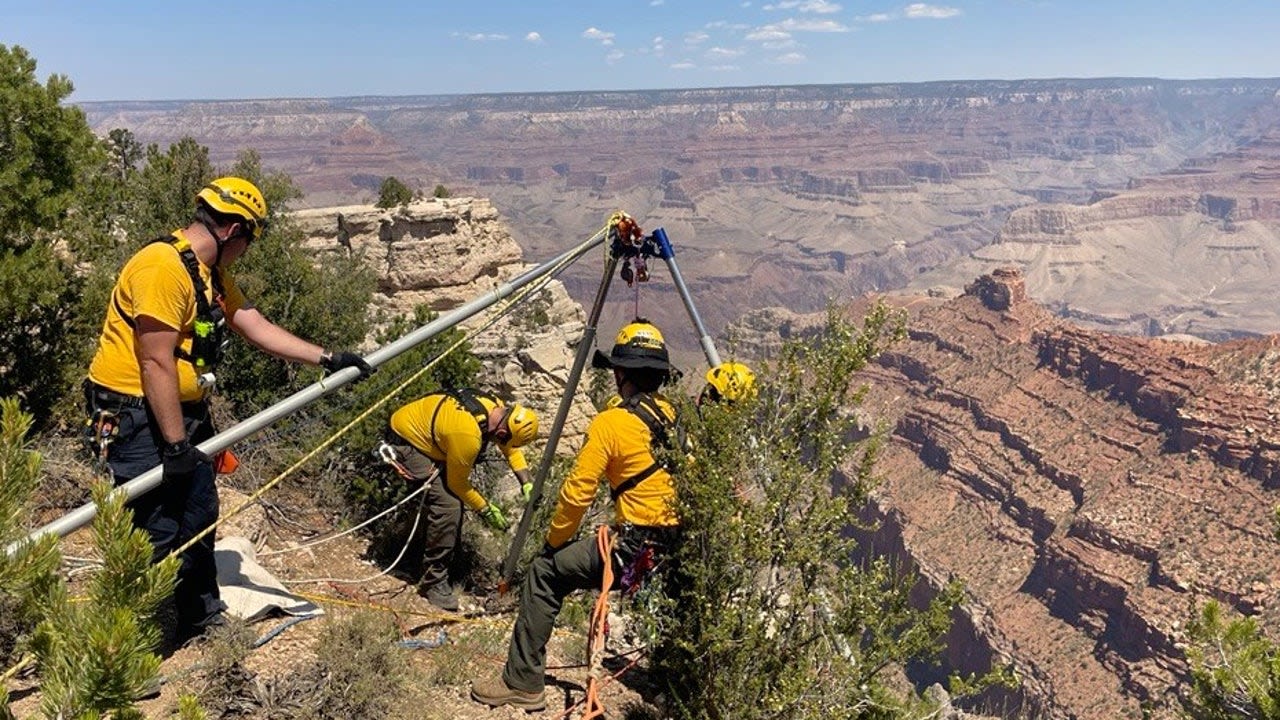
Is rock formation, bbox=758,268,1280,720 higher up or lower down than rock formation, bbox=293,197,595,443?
lower down

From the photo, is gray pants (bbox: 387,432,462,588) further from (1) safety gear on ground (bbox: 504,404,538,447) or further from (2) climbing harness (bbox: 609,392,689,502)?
(2) climbing harness (bbox: 609,392,689,502)

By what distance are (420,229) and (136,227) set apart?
13526 millimetres

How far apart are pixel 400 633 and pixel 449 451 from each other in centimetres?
154

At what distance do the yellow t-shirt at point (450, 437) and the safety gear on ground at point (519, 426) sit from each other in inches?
5.2

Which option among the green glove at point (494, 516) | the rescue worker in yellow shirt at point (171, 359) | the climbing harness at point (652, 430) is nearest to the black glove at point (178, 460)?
the rescue worker in yellow shirt at point (171, 359)

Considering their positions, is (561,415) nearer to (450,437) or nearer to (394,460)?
(450,437)

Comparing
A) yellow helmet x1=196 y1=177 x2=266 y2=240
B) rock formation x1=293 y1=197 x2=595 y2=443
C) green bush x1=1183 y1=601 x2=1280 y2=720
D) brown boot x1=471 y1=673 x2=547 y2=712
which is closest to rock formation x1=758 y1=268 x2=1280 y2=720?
rock formation x1=293 y1=197 x2=595 y2=443

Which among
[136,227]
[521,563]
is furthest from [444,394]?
[136,227]

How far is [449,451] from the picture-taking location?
7016 millimetres

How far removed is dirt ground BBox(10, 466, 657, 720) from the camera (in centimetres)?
487

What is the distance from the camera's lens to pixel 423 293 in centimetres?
2916

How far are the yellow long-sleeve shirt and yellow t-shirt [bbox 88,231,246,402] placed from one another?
2.20m

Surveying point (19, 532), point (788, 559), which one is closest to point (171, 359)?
point (19, 532)

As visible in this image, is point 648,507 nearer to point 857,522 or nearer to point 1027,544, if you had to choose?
point 857,522
